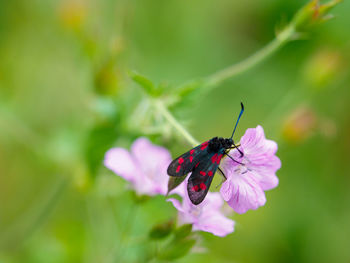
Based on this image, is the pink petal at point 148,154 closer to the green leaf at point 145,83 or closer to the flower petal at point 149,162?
the flower petal at point 149,162

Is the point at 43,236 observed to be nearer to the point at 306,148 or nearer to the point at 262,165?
the point at 262,165

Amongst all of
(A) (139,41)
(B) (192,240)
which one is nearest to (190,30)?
(A) (139,41)

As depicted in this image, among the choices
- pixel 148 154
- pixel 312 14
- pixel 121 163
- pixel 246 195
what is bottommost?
pixel 246 195

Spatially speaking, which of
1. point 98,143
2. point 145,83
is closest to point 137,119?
point 98,143

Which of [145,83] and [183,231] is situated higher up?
[145,83]

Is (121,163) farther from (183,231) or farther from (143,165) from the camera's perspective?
(183,231)

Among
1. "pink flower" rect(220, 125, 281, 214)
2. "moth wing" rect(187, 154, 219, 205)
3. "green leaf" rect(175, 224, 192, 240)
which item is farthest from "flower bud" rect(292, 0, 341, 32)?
"green leaf" rect(175, 224, 192, 240)
